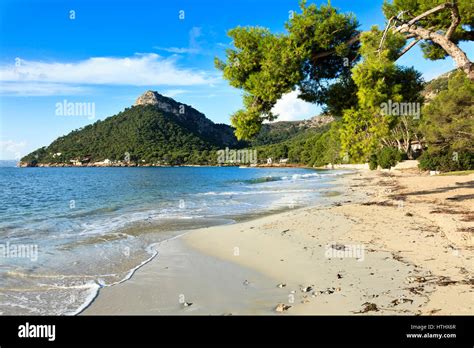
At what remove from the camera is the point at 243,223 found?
1717cm

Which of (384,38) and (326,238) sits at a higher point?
(384,38)

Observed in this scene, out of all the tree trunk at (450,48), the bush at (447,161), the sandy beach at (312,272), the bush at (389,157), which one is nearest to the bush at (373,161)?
the bush at (389,157)

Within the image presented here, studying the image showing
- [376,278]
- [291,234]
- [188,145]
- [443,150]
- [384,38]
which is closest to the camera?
[376,278]

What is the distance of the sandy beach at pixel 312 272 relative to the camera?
624 cm

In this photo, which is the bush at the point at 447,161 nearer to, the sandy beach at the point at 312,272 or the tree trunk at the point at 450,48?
the sandy beach at the point at 312,272

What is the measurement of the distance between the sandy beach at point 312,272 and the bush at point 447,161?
37.1 m

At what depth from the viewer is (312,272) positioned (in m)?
8.35

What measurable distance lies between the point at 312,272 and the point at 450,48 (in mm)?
6041

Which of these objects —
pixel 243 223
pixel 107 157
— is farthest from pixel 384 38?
pixel 107 157

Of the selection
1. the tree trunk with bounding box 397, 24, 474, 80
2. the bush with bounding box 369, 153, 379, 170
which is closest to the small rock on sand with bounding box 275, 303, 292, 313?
the tree trunk with bounding box 397, 24, 474, 80

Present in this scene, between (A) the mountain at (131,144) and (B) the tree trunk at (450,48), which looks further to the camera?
(A) the mountain at (131,144)

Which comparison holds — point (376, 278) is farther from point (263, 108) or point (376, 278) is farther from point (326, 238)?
point (263, 108)

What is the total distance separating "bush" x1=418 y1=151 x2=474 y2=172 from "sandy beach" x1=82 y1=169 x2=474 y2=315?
122 feet

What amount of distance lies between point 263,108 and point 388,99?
3.93 meters
